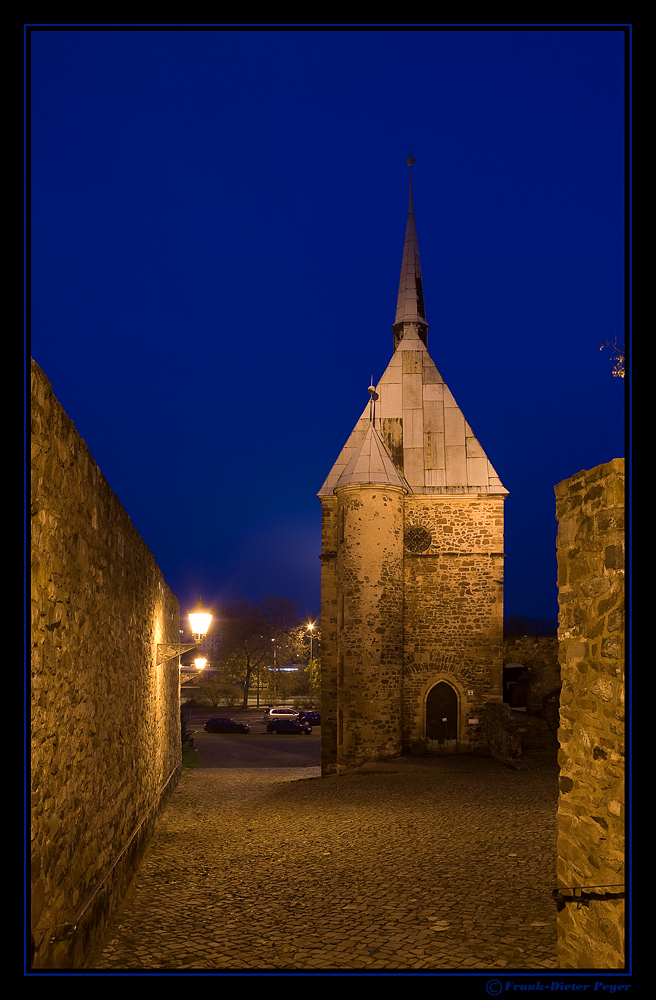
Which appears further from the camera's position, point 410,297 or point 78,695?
point 410,297

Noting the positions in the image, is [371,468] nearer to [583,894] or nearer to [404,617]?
[404,617]

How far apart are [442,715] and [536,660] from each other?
3.81 m

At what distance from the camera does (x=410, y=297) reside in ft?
81.8

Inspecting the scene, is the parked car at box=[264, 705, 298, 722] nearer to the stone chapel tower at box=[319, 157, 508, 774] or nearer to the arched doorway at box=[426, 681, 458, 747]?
the stone chapel tower at box=[319, 157, 508, 774]

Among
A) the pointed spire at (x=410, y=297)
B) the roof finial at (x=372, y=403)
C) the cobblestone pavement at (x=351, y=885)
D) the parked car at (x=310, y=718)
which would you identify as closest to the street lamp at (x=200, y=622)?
the cobblestone pavement at (x=351, y=885)

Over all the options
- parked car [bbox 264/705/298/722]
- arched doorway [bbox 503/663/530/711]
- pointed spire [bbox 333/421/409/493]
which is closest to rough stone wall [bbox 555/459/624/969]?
pointed spire [bbox 333/421/409/493]

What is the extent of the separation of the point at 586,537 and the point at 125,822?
5749mm

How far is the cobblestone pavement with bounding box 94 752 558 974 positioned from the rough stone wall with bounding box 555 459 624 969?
1096 mm

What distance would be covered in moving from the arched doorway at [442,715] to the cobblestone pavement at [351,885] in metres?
5.40

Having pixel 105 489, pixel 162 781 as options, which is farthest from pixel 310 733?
pixel 105 489

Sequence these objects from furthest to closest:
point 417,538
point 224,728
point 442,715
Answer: point 224,728 < point 417,538 < point 442,715

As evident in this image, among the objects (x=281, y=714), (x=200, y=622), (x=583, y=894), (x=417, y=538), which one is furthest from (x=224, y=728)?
(x=583, y=894)

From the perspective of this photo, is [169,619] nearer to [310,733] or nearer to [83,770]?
[83,770]
